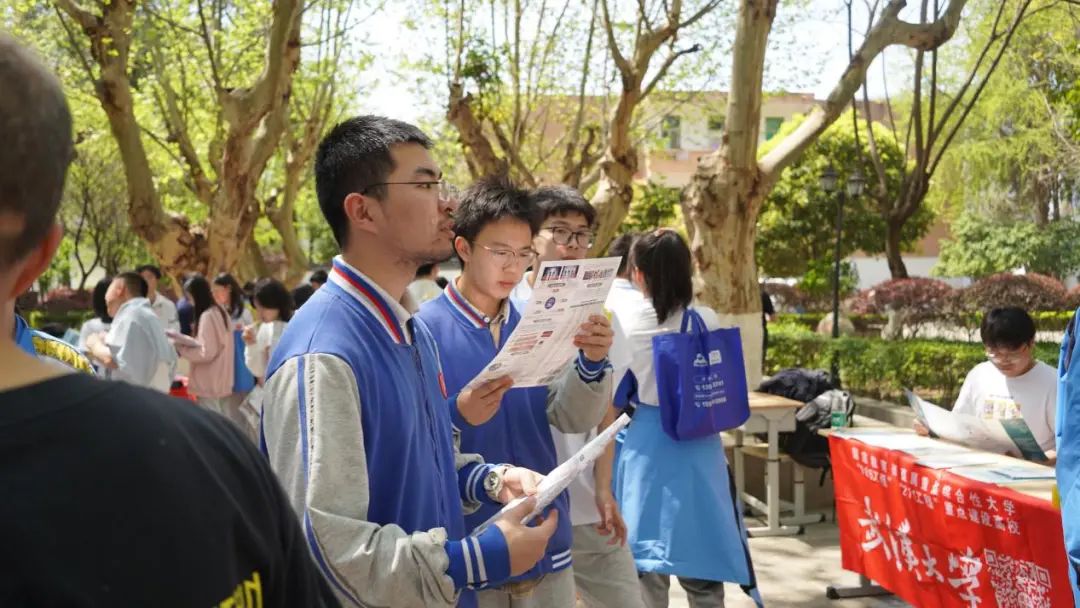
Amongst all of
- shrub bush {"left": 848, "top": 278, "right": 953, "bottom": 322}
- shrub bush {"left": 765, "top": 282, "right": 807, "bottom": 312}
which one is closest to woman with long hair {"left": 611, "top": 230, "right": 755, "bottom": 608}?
shrub bush {"left": 848, "top": 278, "right": 953, "bottom": 322}

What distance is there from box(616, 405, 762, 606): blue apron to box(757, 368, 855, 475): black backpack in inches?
117

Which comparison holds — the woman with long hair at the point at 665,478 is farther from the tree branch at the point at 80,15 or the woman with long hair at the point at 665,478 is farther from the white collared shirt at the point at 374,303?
the tree branch at the point at 80,15

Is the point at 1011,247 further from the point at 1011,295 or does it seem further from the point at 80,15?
the point at 80,15

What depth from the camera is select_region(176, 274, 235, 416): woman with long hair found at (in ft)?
27.7

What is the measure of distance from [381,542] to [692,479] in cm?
289

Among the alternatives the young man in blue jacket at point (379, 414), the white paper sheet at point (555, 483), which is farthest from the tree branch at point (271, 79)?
the white paper sheet at point (555, 483)

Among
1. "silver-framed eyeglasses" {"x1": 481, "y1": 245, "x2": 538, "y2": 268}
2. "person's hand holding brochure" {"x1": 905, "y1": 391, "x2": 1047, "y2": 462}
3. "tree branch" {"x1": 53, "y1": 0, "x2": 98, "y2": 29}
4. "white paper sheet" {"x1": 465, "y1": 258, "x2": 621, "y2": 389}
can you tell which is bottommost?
"person's hand holding brochure" {"x1": 905, "y1": 391, "x2": 1047, "y2": 462}

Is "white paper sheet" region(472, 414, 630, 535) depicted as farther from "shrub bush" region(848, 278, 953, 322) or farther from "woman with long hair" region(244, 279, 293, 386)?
"shrub bush" region(848, 278, 953, 322)

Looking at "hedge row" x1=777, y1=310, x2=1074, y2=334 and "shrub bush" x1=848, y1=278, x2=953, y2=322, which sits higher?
"shrub bush" x1=848, y1=278, x2=953, y2=322

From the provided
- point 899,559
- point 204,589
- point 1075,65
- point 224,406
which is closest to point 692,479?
point 899,559

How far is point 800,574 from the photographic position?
246 inches

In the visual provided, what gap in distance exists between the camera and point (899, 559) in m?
5.07

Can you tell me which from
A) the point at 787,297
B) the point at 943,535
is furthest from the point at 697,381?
the point at 787,297

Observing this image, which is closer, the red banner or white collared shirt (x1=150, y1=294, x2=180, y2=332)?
the red banner
